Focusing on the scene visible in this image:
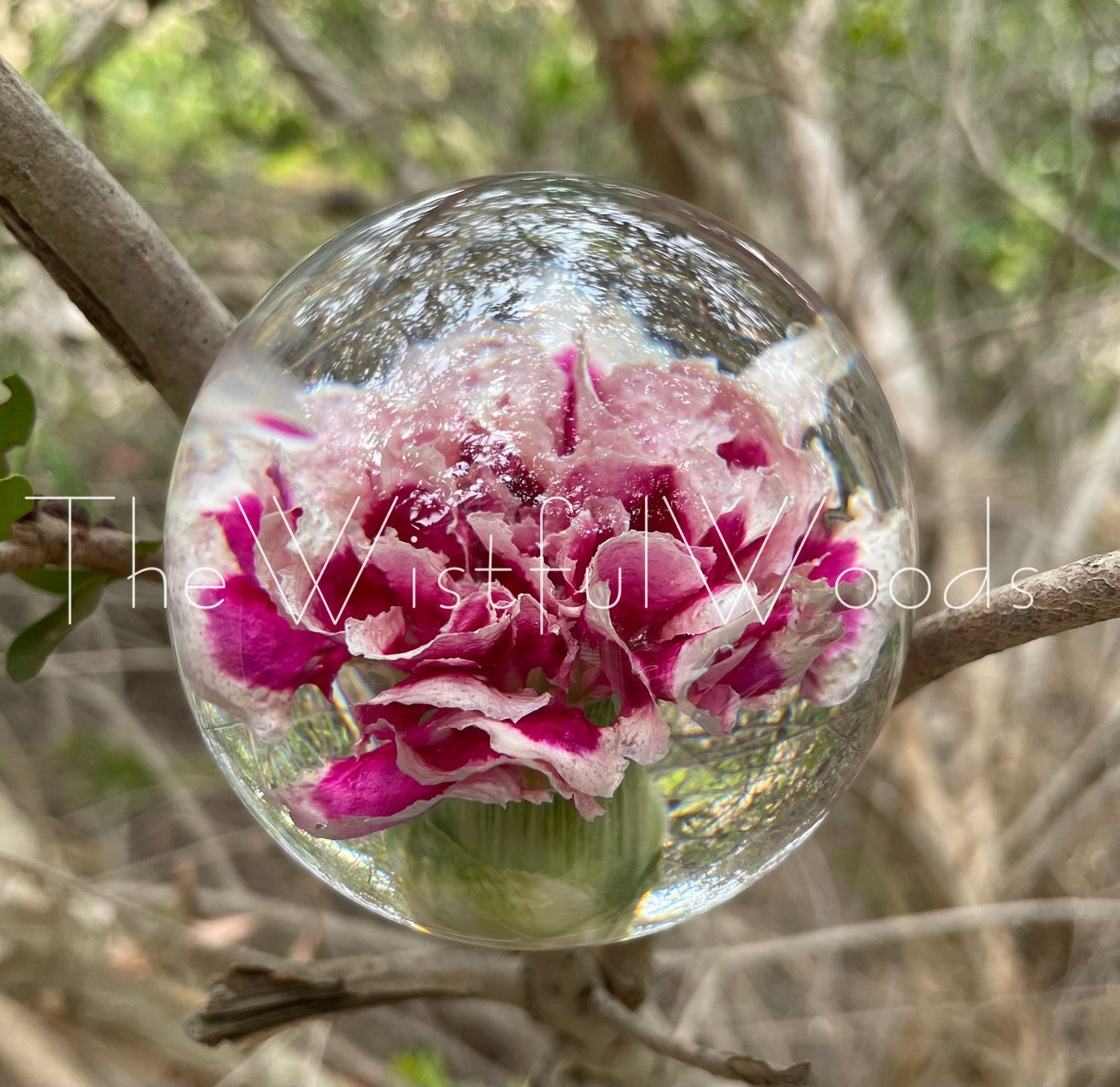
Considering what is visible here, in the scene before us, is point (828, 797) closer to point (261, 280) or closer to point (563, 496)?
point (563, 496)

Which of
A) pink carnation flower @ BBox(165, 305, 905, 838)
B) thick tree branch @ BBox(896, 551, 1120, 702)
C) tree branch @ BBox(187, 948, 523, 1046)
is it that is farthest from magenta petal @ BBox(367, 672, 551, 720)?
tree branch @ BBox(187, 948, 523, 1046)

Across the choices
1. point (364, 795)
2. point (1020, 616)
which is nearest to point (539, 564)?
point (364, 795)

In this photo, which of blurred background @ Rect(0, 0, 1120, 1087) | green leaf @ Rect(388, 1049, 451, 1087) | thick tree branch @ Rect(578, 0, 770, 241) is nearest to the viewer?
green leaf @ Rect(388, 1049, 451, 1087)

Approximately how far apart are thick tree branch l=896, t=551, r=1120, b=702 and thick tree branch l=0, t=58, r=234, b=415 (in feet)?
1.47

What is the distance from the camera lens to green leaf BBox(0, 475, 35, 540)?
0.54 metres

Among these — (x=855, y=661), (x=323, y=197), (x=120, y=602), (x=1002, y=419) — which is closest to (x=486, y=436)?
(x=855, y=661)

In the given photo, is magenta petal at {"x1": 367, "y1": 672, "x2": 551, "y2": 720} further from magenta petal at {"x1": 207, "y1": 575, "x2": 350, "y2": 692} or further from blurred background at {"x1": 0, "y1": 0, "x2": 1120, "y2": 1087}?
blurred background at {"x1": 0, "y1": 0, "x2": 1120, "y2": 1087}

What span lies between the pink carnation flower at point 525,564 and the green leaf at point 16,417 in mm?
158

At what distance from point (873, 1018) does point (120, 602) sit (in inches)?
65.9

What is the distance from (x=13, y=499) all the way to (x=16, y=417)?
0.28 feet

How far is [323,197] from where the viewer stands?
201cm

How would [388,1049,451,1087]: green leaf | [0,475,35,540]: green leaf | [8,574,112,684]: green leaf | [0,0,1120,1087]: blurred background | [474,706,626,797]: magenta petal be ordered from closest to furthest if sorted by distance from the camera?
[474,706,626,797]: magenta petal
[0,475,35,540]: green leaf
[8,574,112,684]: green leaf
[388,1049,451,1087]: green leaf
[0,0,1120,1087]: blurred background

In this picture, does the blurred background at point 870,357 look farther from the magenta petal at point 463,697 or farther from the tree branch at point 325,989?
the magenta petal at point 463,697

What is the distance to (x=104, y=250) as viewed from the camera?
0.61m
